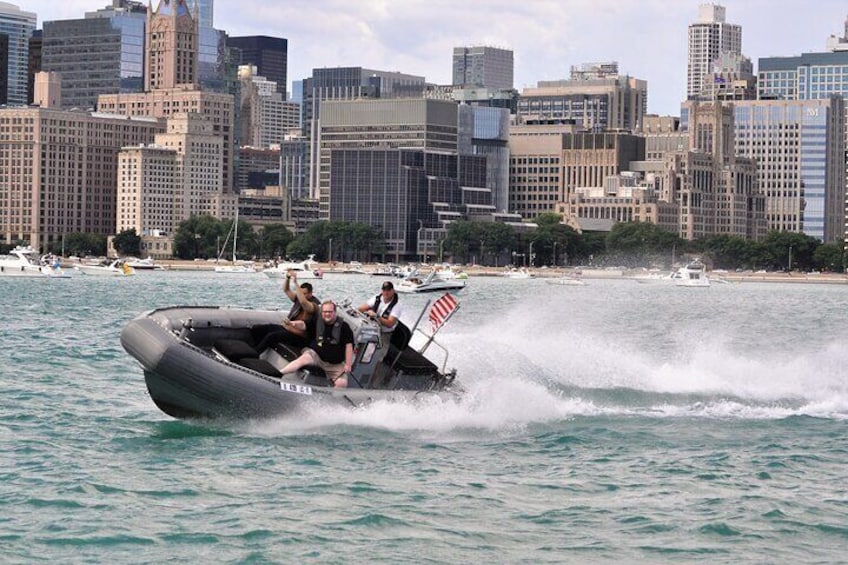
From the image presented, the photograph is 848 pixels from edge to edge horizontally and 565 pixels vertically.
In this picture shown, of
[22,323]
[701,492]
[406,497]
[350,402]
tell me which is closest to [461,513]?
[406,497]

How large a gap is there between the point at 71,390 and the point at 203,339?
7.25 m

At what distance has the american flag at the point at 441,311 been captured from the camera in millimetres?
30406

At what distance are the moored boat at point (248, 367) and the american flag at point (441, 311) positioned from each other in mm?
23

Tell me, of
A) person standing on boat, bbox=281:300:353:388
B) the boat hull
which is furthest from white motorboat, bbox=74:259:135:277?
the boat hull

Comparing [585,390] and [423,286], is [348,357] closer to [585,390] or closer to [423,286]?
[585,390]

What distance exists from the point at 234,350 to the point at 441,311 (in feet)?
11.8

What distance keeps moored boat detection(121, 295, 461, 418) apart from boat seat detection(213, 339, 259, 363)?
0.05 feet

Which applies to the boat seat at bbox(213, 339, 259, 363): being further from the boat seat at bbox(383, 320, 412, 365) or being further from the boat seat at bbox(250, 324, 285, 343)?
the boat seat at bbox(383, 320, 412, 365)

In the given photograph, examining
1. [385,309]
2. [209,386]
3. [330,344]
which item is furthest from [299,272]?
[209,386]

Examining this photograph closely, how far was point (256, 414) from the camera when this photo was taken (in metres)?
28.2

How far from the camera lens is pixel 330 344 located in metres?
29.5

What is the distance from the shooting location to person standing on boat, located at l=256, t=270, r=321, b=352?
96.3ft

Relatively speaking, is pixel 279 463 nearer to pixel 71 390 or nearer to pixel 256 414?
pixel 256 414

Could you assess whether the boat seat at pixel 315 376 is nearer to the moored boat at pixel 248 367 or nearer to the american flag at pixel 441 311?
the moored boat at pixel 248 367
